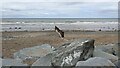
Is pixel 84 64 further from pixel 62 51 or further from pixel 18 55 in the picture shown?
pixel 18 55

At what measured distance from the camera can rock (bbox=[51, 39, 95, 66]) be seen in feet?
23.9

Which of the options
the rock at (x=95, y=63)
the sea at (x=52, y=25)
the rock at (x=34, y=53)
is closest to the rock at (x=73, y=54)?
the rock at (x=95, y=63)

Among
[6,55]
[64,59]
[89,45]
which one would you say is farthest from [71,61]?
[6,55]

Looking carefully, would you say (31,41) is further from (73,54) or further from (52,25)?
(52,25)

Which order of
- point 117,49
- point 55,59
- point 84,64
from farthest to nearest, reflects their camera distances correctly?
point 117,49, point 55,59, point 84,64

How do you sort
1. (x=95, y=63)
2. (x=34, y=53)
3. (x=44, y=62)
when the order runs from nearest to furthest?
(x=95, y=63), (x=44, y=62), (x=34, y=53)

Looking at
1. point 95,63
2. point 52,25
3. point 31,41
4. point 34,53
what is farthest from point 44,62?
point 52,25

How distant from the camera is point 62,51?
7.72 metres

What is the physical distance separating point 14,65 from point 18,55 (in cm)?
209

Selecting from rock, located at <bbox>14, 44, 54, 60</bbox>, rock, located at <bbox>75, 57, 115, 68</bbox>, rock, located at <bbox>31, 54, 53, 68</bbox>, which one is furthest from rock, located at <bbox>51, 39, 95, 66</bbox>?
rock, located at <bbox>14, 44, 54, 60</bbox>

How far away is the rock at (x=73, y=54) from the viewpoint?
727cm

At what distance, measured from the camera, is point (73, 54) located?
24.3ft

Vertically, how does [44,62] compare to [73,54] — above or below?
below

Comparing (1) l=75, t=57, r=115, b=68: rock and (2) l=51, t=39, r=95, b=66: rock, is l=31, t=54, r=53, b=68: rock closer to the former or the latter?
(2) l=51, t=39, r=95, b=66: rock
